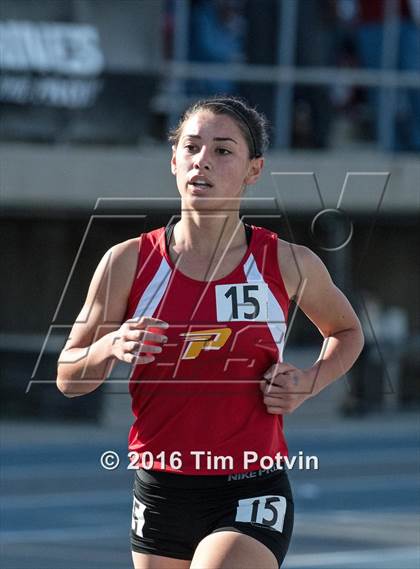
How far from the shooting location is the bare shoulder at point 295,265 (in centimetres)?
472

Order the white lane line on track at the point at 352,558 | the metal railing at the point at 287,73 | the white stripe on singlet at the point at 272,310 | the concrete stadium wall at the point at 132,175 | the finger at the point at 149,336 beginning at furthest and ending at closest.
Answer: the metal railing at the point at 287,73 → the concrete stadium wall at the point at 132,175 → the white lane line on track at the point at 352,558 → the white stripe on singlet at the point at 272,310 → the finger at the point at 149,336

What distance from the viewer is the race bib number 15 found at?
15.0ft

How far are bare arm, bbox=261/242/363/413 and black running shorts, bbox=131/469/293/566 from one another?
0.93 ft

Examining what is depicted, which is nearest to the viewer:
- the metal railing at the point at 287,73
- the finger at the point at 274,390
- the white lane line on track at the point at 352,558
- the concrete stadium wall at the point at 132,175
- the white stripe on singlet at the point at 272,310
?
the finger at the point at 274,390

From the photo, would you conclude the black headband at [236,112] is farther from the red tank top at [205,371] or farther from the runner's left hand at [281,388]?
the runner's left hand at [281,388]

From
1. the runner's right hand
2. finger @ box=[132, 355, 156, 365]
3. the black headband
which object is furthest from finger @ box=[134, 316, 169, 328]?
the black headband

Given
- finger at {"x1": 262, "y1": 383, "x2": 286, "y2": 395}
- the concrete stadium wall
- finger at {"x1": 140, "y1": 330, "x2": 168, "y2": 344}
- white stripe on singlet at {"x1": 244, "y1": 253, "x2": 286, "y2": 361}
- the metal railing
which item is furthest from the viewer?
the metal railing

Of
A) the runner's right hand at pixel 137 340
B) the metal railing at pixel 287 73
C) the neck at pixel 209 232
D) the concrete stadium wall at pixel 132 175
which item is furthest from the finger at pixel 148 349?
the metal railing at pixel 287 73

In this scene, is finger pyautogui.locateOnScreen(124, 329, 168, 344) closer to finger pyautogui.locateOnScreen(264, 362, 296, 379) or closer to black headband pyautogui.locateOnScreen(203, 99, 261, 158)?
finger pyautogui.locateOnScreen(264, 362, 296, 379)

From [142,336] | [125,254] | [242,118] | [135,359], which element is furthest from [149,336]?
[242,118]

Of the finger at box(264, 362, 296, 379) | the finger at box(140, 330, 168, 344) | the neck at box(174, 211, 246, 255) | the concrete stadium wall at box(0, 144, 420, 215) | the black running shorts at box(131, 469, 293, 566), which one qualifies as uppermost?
the concrete stadium wall at box(0, 144, 420, 215)

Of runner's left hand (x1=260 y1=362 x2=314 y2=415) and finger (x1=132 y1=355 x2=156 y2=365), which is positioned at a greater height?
finger (x1=132 y1=355 x2=156 y2=365)

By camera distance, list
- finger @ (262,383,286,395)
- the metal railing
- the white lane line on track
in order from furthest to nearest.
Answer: the metal railing < the white lane line on track < finger @ (262,383,286,395)

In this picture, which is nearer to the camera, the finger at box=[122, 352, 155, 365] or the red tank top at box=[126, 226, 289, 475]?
the finger at box=[122, 352, 155, 365]
